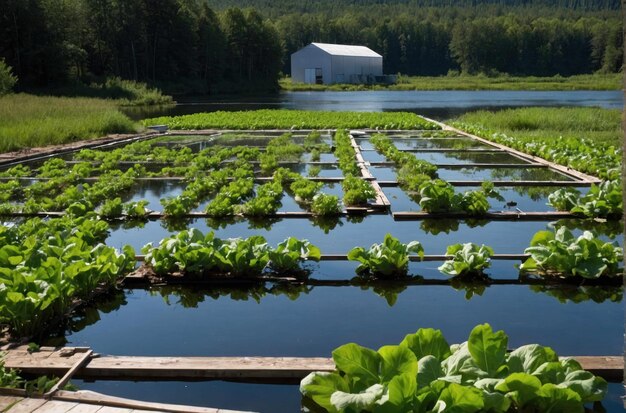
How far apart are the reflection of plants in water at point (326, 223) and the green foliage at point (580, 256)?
9.58 ft

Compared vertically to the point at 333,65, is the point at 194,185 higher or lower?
lower

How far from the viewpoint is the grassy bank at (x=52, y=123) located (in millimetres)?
17189

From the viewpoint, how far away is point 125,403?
3416 millimetres

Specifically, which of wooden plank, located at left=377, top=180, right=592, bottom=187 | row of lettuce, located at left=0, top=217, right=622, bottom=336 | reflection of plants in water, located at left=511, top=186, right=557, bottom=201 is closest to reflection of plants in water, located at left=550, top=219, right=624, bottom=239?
reflection of plants in water, located at left=511, top=186, right=557, bottom=201


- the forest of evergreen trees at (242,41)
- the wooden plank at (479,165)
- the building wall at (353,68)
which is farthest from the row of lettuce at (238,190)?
the building wall at (353,68)

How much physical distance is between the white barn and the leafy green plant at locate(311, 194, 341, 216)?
224 ft

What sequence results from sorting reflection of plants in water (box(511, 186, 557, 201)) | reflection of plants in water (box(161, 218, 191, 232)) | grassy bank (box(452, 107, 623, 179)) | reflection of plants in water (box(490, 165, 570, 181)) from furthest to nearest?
1. grassy bank (box(452, 107, 623, 179))
2. reflection of plants in water (box(490, 165, 570, 181))
3. reflection of plants in water (box(511, 186, 557, 201))
4. reflection of plants in water (box(161, 218, 191, 232))

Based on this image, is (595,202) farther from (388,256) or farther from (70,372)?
(70,372)

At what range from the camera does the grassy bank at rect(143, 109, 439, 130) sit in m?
23.3

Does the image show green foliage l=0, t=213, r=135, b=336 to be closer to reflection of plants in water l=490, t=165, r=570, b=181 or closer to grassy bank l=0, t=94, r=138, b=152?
reflection of plants in water l=490, t=165, r=570, b=181

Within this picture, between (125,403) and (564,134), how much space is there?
17.9 metres

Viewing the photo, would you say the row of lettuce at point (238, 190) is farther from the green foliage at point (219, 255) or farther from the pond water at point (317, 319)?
the green foliage at point (219, 255)

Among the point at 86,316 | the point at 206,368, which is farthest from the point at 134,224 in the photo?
the point at 206,368

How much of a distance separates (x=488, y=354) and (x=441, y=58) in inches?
4627
